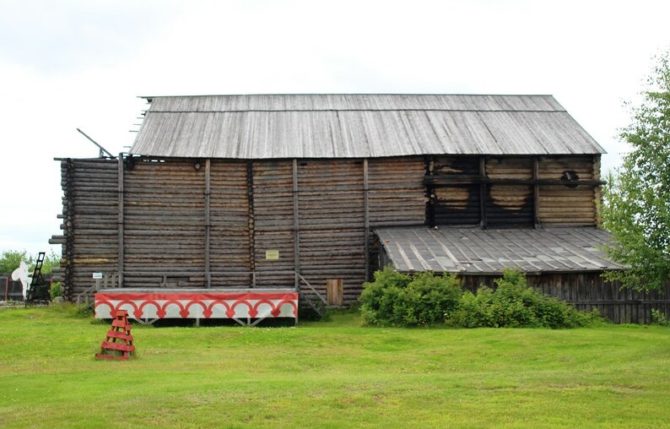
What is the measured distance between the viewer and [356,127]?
41219 millimetres

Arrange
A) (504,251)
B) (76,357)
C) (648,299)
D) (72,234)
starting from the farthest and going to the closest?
(72,234)
(504,251)
(648,299)
(76,357)

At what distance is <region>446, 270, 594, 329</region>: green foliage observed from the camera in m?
27.6

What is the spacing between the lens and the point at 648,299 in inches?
1235

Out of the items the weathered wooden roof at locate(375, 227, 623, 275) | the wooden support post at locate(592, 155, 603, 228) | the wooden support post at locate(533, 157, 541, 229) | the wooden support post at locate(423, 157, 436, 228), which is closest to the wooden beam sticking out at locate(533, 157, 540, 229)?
the wooden support post at locate(533, 157, 541, 229)

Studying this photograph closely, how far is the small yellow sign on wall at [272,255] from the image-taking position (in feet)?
123

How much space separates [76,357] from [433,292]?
42.7 ft

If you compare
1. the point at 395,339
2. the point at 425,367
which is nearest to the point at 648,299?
the point at 395,339

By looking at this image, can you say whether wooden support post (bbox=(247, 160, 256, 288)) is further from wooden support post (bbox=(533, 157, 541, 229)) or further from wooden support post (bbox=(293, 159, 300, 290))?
wooden support post (bbox=(533, 157, 541, 229))

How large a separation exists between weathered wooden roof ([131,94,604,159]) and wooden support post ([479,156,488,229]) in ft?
A: 2.06

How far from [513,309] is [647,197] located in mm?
9719

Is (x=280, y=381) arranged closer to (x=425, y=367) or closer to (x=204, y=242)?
(x=425, y=367)

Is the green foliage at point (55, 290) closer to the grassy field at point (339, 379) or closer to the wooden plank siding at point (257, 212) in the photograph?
the wooden plank siding at point (257, 212)

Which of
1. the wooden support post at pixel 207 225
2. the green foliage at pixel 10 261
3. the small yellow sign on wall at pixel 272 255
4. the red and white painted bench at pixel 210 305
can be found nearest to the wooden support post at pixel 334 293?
the small yellow sign on wall at pixel 272 255

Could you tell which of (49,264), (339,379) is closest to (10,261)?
(49,264)
